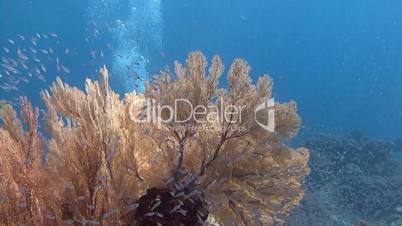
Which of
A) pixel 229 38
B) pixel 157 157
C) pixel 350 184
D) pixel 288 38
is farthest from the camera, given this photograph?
pixel 229 38

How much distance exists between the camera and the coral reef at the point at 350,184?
13.4m

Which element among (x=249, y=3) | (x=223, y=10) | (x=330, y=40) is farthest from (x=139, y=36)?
(x=330, y=40)

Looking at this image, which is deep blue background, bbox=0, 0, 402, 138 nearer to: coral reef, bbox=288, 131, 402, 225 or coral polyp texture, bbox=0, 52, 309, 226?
coral reef, bbox=288, 131, 402, 225

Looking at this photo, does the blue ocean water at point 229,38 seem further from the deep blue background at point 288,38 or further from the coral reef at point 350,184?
the coral reef at point 350,184

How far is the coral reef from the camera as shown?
43.8ft

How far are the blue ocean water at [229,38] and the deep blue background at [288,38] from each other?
134 millimetres

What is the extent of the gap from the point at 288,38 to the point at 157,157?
5426 centimetres

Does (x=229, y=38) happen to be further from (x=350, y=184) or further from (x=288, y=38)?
(x=350, y=184)

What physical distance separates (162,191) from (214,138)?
36.0 inches

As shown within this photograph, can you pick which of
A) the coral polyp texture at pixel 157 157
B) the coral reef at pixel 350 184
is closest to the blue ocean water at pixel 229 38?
the coral reef at pixel 350 184

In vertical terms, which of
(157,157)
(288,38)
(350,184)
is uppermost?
(288,38)

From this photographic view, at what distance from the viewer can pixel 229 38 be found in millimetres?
57750

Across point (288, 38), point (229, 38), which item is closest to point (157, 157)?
point (288, 38)

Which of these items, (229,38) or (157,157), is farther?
(229,38)
